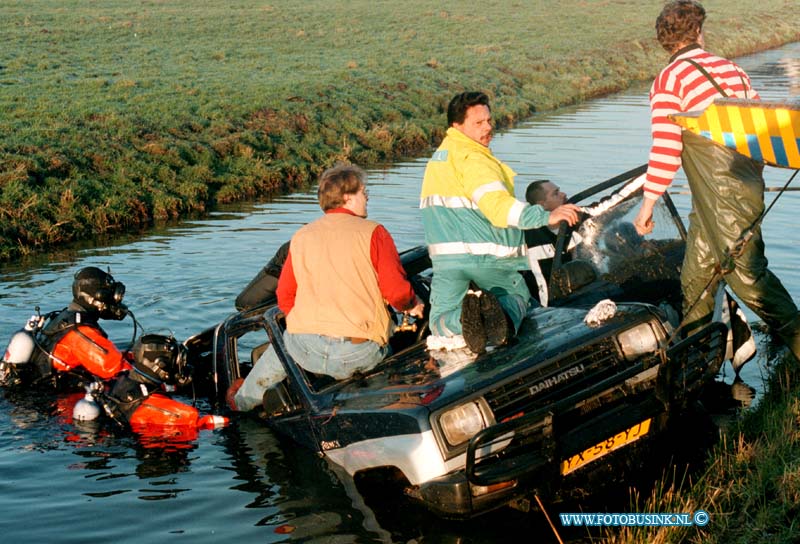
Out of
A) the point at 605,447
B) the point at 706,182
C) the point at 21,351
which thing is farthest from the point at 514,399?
the point at 21,351

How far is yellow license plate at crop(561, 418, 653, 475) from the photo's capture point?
580 centimetres

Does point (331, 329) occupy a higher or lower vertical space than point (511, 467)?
higher

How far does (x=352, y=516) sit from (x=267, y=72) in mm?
32158

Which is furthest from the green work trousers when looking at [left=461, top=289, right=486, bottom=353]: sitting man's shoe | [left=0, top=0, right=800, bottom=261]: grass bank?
[left=0, top=0, right=800, bottom=261]: grass bank

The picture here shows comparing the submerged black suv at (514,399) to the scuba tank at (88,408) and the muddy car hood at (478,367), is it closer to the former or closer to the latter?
the muddy car hood at (478,367)

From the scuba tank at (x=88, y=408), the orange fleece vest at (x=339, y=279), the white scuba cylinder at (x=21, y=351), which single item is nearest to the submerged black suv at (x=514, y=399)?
the orange fleece vest at (x=339, y=279)

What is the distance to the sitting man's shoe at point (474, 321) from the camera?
6320 millimetres

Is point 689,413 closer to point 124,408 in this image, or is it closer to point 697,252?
point 697,252

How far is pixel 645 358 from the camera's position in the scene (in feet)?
20.2

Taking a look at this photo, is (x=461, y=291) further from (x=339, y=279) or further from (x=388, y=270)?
(x=339, y=279)

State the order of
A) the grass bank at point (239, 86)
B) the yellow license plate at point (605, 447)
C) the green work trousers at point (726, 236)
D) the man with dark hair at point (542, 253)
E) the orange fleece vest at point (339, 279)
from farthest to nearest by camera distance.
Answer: the grass bank at point (239, 86) → the man with dark hair at point (542, 253) → the orange fleece vest at point (339, 279) → the green work trousers at point (726, 236) → the yellow license plate at point (605, 447)

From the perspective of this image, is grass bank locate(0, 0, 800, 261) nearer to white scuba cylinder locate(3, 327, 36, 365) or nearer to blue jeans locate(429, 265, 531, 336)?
white scuba cylinder locate(3, 327, 36, 365)

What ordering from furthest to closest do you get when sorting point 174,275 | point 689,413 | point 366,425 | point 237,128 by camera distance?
point 237,128 → point 174,275 → point 689,413 → point 366,425

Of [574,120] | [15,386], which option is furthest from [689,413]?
[574,120]
